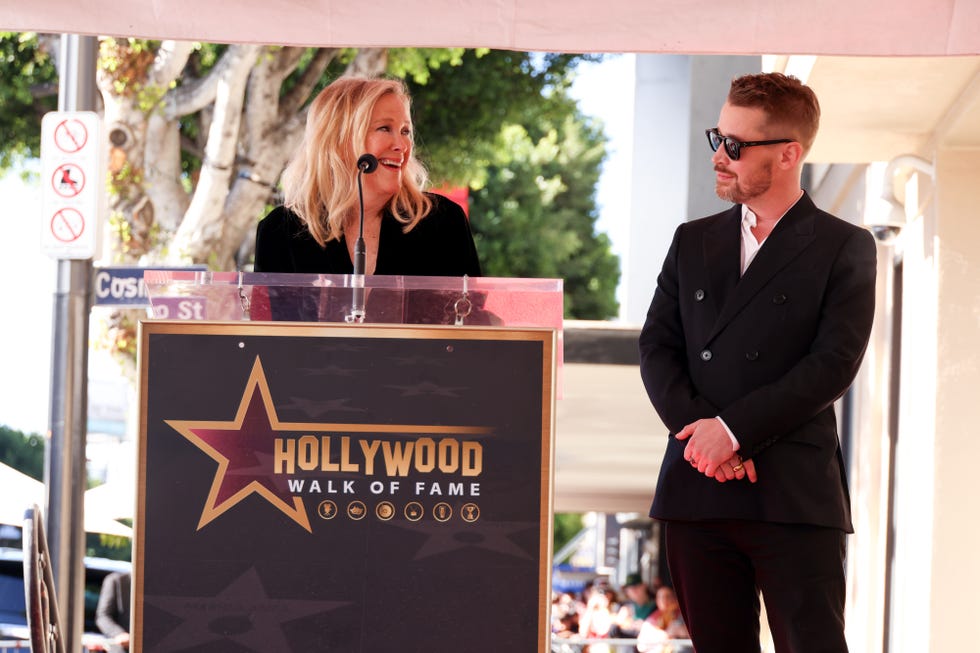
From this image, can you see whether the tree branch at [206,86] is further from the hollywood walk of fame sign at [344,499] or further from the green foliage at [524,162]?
the hollywood walk of fame sign at [344,499]

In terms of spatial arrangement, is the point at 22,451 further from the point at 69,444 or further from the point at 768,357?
the point at 768,357

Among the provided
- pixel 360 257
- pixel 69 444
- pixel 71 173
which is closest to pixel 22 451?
pixel 71 173

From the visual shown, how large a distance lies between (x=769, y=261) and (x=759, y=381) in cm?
31

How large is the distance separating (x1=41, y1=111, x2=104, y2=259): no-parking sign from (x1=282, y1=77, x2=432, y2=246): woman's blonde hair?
384cm

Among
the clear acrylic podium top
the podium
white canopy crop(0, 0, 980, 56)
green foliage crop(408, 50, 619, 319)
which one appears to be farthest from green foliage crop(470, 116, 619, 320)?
the podium

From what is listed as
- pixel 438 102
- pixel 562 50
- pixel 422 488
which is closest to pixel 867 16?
pixel 562 50

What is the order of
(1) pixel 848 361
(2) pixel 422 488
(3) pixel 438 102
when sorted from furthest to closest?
1. (3) pixel 438 102
2. (1) pixel 848 361
3. (2) pixel 422 488

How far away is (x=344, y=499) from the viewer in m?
2.87

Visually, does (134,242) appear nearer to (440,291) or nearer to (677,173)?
(440,291)

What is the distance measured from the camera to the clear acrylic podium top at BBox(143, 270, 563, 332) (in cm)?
298

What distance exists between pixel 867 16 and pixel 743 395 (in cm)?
96

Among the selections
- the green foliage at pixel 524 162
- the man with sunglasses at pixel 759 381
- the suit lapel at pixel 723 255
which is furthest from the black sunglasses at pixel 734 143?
the green foliage at pixel 524 162

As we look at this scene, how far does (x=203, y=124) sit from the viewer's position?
561 inches

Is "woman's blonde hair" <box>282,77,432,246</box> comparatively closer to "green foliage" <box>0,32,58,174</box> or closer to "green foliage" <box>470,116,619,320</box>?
"green foliage" <box>0,32,58,174</box>
